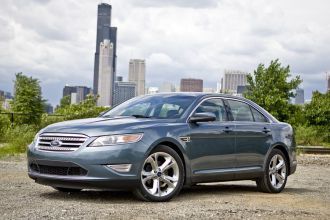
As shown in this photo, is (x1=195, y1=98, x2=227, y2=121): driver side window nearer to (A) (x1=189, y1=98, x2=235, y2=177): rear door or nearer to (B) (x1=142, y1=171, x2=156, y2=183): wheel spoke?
(A) (x1=189, y1=98, x2=235, y2=177): rear door

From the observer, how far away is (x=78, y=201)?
320 inches

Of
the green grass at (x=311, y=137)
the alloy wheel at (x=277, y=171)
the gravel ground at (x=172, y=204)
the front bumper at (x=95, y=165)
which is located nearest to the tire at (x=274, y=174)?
the alloy wheel at (x=277, y=171)

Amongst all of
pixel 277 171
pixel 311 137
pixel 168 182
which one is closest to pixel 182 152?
pixel 168 182

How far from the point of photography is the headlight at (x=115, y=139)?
7.93 metres

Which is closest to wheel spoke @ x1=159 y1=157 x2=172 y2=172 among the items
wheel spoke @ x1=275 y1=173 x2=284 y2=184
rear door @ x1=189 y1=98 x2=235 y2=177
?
rear door @ x1=189 y1=98 x2=235 y2=177

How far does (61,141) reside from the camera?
8086mm

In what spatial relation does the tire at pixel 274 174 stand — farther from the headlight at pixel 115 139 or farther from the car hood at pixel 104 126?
the headlight at pixel 115 139

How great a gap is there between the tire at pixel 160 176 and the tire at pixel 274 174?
2168 millimetres

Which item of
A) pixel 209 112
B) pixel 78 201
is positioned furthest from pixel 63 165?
pixel 209 112

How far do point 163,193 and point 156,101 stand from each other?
1633 mm

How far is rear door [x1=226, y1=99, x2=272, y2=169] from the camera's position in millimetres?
9773

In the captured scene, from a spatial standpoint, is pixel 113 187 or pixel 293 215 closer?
pixel 293 215

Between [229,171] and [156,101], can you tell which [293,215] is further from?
[156,101]

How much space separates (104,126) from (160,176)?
0.97m
